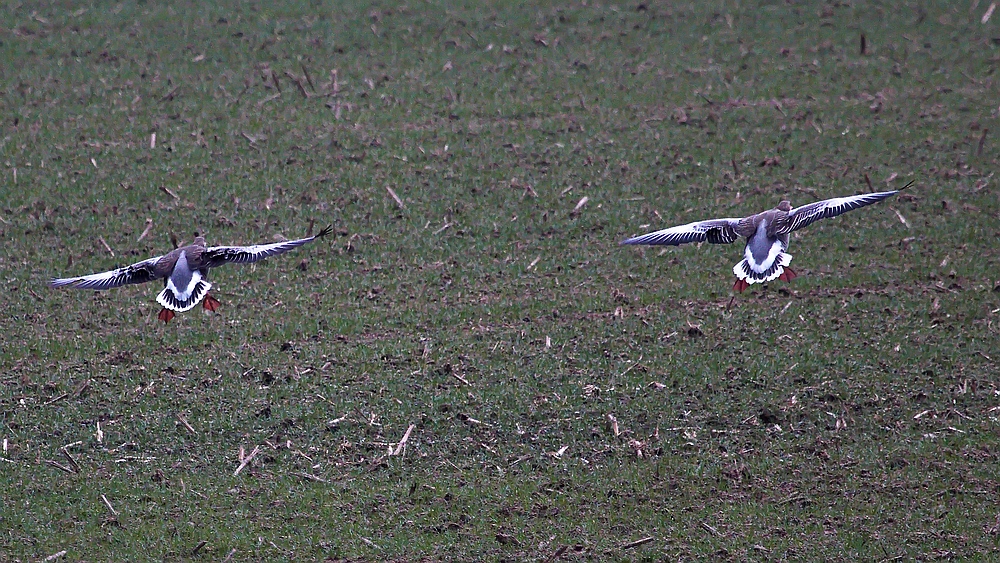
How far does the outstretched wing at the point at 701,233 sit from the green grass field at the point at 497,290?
168 centimetres

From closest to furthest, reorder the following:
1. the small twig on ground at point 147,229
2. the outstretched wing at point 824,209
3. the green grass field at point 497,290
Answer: the outstretched wing at point 824,209, the green grass field at point 497,290, the small twig on ground at point 147,229

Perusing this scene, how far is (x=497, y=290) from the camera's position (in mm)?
11953

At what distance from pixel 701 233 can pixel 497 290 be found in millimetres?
2779

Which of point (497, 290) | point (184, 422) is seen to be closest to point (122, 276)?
point (184, 422)

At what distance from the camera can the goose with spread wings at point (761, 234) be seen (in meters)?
9.47

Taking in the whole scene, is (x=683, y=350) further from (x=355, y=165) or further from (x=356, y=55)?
(x=356, y=55)

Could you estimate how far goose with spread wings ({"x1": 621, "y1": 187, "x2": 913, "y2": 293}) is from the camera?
947 centimetres

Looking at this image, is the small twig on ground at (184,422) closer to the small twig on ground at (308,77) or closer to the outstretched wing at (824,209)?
the outstretched wing at (824,209)

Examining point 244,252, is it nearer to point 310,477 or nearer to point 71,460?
point 310,477

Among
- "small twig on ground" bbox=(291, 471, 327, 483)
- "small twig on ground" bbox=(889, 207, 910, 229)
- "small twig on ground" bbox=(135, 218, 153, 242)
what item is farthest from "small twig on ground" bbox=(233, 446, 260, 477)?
"small twig on ground" bbox=(889, 207, 910, 229)

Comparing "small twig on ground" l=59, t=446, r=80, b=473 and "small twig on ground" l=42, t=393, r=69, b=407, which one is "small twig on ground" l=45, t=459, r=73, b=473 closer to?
"small twig on ground" l=59, t=446, r=80, b=473

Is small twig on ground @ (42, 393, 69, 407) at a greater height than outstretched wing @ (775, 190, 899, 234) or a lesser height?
lesser

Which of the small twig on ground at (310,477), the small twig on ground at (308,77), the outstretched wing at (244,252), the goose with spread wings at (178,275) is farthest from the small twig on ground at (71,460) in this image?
the small twig on ground at (308,77)

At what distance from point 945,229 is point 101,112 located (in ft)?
30.4
